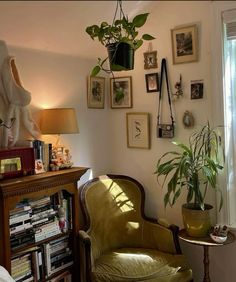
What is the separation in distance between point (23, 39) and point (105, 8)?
0.66 m

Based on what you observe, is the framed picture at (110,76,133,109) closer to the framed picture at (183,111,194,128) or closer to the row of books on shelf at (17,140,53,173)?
the framed picture at (183,111,194,128)

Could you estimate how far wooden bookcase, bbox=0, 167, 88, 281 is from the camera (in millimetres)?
1944

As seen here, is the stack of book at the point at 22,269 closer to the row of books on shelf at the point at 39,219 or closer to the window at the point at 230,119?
the row of books on shelf at the point at 39,219

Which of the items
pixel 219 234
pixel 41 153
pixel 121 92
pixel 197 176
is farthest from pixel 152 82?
pixel 219 234

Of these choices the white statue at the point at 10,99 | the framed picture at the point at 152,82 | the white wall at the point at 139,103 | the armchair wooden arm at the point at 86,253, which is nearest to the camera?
the white statue at the point at 10,99

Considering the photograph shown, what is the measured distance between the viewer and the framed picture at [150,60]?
2849 millimetres

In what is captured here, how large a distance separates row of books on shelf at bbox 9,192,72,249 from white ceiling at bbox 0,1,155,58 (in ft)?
3.63

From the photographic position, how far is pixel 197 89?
264 centimetres

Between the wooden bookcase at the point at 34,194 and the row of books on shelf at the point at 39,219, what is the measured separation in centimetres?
3

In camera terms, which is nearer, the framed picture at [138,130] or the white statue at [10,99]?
the white statue at [10,99]

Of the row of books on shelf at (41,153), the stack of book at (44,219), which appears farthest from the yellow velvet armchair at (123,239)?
the row of books on shelf at (41,153)

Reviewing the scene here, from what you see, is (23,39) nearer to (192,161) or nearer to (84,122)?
(84,122)

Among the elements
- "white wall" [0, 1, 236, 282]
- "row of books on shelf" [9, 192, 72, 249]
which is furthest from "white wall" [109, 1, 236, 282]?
"row of books on shelf" [9, 192, 72, 249]

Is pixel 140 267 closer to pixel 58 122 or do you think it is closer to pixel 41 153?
pixel 41 153
